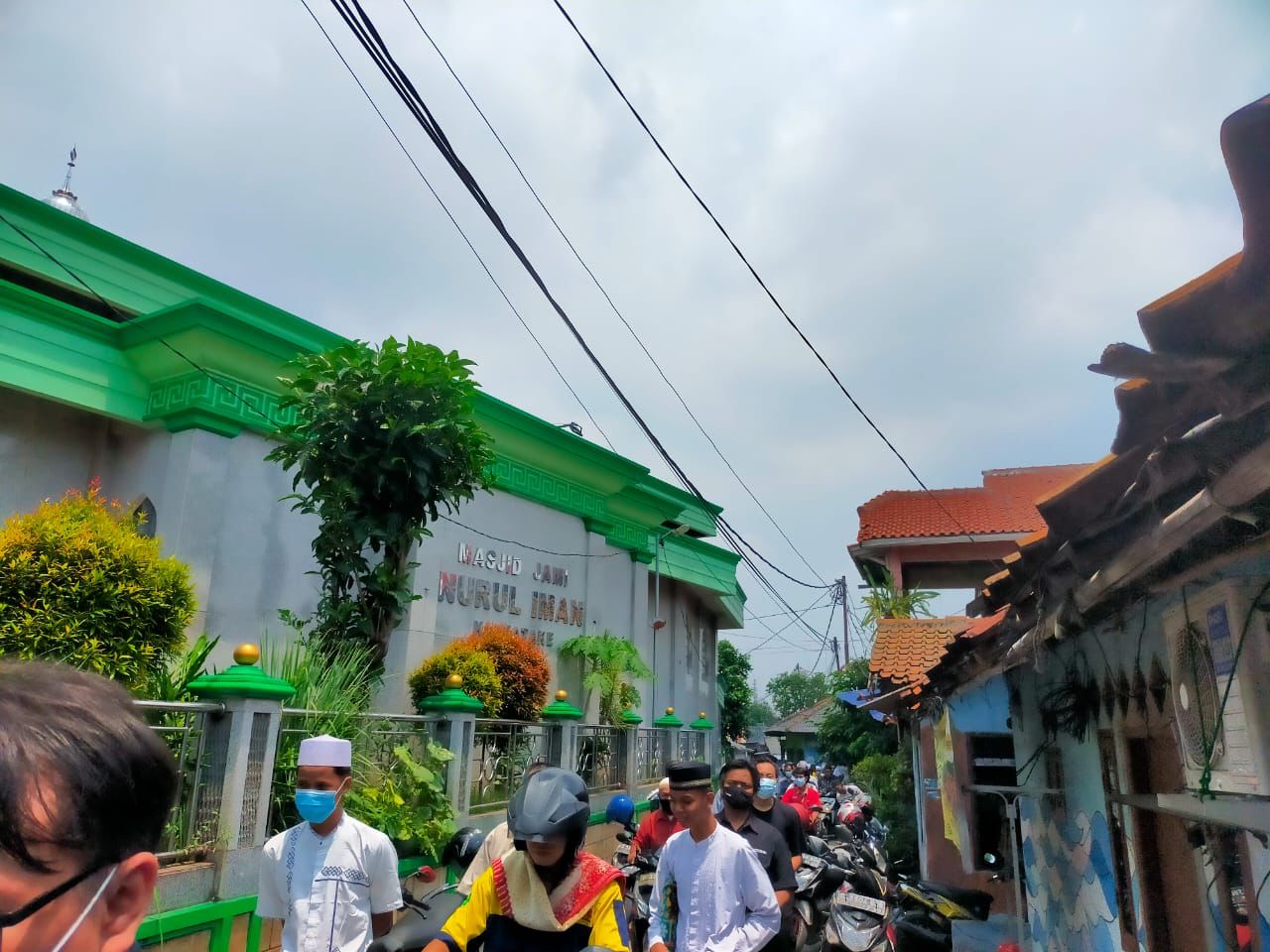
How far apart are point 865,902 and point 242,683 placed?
4984mm

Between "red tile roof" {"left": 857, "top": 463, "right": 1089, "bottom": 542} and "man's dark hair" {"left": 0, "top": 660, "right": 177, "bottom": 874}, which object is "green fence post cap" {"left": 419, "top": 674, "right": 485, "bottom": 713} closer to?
"man's dark hair" {"left": 0, "top": 660, "right": 177, "bottom": 874}

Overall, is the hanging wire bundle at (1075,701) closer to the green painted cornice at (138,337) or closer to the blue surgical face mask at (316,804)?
the blue surgical face mask at (316,804)

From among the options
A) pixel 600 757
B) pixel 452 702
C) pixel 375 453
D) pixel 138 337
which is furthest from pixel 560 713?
pixel 138 337

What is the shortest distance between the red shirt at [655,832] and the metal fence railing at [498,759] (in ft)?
6.73

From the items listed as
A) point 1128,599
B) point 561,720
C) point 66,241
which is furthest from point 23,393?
point 1128,599

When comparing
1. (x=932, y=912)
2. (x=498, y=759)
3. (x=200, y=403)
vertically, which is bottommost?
(x=932, y=912)

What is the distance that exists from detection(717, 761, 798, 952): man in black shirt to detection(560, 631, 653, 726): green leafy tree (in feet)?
26.3

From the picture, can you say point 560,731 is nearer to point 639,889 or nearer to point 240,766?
point 639,889

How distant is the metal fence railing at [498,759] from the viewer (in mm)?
8359

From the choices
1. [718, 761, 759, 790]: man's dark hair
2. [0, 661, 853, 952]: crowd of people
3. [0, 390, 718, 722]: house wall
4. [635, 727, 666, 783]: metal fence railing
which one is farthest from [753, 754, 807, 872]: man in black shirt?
[635, 727, 666, 783]: metal fence railing

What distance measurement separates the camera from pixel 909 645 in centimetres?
1232

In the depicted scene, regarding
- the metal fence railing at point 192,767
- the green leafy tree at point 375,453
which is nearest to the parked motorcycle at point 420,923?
the metal fence railing at point 192,767

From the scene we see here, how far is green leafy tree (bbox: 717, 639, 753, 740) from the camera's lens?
33625 mm

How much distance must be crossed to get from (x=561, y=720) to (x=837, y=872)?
406 cm
